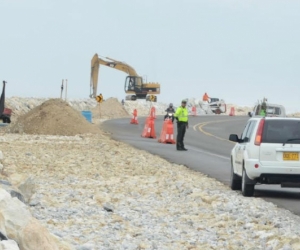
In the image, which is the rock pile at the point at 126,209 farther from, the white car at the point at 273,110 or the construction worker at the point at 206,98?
the construction worker at the point at 206,98

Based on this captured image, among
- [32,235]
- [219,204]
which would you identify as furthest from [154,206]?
[32,235]

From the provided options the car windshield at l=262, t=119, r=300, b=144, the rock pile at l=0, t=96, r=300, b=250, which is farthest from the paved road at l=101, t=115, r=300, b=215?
the car windshield at l=262, t=119, r=300, b=144

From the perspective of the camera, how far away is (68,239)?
38.6 ft

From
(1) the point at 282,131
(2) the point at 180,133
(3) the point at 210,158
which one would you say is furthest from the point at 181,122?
(1) the point at 282,131

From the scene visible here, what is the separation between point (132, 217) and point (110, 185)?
4.87 meters

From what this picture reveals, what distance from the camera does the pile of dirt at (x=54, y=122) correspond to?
1681 inches

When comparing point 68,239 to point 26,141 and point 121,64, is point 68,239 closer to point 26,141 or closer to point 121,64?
point 26,141

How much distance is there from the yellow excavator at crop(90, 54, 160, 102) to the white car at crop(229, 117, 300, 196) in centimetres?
6942

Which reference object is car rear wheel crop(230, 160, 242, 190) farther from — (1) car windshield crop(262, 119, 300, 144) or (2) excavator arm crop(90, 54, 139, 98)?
(2) excavator arm crop(90, 54, 139, 98)

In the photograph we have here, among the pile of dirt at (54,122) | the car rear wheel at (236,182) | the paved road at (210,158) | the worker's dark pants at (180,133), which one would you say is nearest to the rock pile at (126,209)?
the car rear wheel at (236,182)

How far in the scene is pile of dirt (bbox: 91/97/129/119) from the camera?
80450mm

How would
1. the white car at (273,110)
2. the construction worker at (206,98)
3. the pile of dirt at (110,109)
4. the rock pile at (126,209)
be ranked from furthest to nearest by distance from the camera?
the construction worker at (206,98) < the pile of dirt at (110,109) < the white car at (273,110) < the rock pile at (126,209)

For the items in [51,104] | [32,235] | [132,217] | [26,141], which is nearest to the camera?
[32,235]

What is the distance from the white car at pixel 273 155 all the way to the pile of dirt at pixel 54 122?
24402mm
